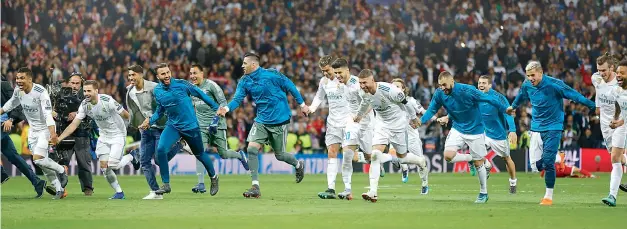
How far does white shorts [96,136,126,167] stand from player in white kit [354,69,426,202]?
13.7ft

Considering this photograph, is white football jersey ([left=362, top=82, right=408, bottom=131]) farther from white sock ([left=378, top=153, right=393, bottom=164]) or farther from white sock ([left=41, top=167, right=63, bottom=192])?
white sock ([left=41, top=167, right=63, bottom=192])

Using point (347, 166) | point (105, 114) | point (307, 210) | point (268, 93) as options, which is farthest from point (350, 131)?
point (105, 114)

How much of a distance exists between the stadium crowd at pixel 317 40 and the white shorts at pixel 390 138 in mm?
14732

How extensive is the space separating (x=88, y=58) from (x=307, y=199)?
58.1 ft

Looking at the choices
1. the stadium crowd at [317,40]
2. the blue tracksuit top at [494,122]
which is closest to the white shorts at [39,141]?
the blue tracksuit top at [494,122]

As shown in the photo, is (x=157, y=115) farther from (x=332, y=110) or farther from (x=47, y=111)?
(x=332, y=110)

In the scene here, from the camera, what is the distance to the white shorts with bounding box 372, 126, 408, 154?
1691cm

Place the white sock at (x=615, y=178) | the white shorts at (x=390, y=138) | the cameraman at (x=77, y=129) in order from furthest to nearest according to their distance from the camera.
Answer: the cameraman at (x=77, y=129), the white shorts at (x=390, y=138), the white sock at (x=615, y=178)

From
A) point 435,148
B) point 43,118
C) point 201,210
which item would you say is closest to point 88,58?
point 435,148

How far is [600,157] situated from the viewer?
34.0 m

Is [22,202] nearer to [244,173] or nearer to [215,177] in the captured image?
[215,177]

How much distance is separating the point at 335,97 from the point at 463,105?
3.64 meters

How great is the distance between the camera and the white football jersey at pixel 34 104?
17.6 meters

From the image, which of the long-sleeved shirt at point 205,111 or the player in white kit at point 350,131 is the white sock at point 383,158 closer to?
the player in white kit at point 350,131
